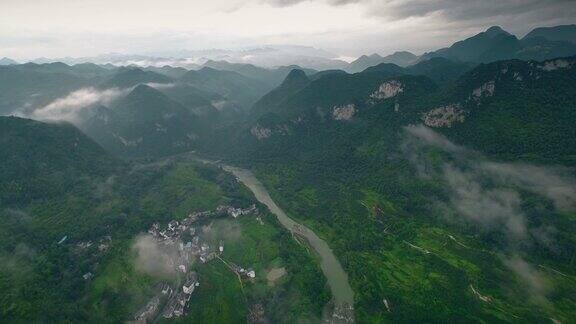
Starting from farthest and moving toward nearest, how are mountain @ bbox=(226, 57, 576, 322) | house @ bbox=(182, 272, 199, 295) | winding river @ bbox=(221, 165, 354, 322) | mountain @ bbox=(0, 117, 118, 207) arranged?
mountain @ bbox=(0, 117, 118, 207) → winding river @ bbox=(221, 165, 354, 322) → mountain @ bbox=(226, 57, 576, 322) → house @ bbox=(182, 272, 199, 295)

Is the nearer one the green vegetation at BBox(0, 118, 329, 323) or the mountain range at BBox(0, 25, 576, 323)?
the green vegetation at BBox(0, 118, 329, 323)

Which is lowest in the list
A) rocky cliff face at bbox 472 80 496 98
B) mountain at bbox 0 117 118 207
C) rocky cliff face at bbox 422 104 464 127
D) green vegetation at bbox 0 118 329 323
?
green vegetation at bbox 0 118 329 323

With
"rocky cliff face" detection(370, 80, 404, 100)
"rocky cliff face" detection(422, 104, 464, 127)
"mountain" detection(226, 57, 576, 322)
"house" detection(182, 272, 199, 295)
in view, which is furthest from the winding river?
"rocky cliff face" detection(370, 80, 404, 100)

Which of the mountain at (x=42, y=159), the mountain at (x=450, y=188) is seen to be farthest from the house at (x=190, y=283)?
the mountain at (x=42, y=159)

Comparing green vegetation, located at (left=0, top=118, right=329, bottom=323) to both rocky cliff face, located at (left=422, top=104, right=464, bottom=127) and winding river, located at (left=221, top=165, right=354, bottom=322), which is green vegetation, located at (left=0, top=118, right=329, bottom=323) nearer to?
winding river, located at (left=221, top=165, right=354, bottom=322)

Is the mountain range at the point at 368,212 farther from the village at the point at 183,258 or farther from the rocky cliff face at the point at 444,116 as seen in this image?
the village at the point at 183,258

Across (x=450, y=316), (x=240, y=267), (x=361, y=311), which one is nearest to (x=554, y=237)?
(x=450, y=316)

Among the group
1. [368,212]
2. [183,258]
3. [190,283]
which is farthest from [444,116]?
[190,283]

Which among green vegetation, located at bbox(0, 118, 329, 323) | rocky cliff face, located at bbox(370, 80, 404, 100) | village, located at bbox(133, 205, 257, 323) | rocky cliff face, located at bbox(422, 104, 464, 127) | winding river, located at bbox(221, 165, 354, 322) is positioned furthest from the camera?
rocky cliff face, located at bbox(370, 80, 404, 100)

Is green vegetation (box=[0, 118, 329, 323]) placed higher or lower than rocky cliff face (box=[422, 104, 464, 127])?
lower
